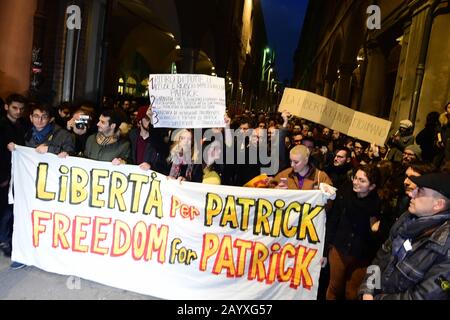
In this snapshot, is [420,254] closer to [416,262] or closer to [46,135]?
[416,262]

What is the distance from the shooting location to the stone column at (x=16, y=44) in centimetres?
816

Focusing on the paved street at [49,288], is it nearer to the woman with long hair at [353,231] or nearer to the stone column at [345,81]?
the woman with long hair at [353,231]

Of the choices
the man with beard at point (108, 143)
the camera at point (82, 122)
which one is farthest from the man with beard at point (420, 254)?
the camera at point (82, 122)

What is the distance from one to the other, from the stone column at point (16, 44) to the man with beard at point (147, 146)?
4403 millimetres

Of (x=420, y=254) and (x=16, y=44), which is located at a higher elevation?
(x=16, y=44)

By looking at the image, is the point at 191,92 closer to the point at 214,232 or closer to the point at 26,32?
the point at 214,232

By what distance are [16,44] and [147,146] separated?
520 cm

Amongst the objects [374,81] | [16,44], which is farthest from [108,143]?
[374,81]

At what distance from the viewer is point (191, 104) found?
4.75 meters

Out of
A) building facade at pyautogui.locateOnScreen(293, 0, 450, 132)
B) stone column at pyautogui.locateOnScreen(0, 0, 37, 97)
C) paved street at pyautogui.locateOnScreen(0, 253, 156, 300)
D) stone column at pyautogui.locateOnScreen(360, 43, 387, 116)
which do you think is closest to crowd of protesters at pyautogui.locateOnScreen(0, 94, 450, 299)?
paved street at pyautogui.locateOnScreen(0, 253, 156, 300)

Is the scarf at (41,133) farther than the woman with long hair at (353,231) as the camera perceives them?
Yes

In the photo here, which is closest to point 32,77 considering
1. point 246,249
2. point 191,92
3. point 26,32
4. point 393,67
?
point 26,32

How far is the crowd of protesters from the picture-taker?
3.73m

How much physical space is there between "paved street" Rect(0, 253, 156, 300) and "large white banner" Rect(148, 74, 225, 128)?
184cm
